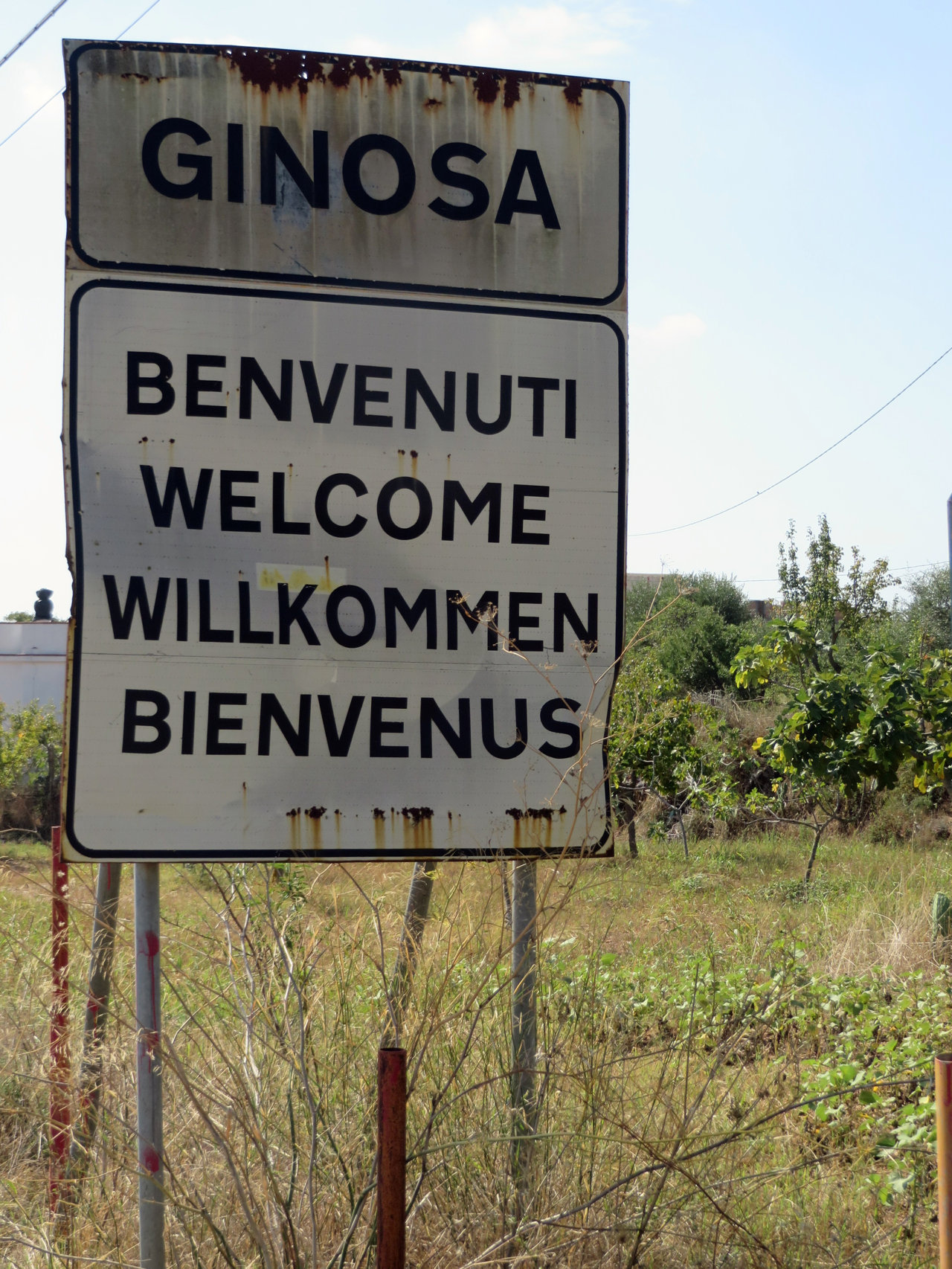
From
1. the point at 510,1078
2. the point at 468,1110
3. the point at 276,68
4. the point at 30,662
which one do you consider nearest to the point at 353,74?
the point at 276,68

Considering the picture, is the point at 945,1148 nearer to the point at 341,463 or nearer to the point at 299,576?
the point at 299,576

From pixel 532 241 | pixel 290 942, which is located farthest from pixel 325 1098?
pixel 532 241

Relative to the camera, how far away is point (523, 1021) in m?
2.16

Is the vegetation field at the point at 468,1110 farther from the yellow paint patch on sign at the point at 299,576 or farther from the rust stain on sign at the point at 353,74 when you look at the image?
the rust stain on sign at the point at 353,74

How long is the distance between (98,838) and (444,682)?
762mm

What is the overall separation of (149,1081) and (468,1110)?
35.5 inches

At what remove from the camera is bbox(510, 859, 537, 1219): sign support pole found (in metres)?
2.13

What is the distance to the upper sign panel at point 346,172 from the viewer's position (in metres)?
2.09

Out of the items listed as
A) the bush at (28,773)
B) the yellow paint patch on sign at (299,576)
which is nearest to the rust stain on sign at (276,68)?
the yellow paint patch on sign at (299,576)

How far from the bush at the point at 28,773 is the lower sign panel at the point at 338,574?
1810cm

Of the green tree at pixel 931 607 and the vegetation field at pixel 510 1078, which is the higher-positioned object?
the green tree at pixel 931 607

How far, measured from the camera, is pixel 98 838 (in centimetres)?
196

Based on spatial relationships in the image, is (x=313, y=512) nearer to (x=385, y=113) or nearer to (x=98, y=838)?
(x=98, y=838)

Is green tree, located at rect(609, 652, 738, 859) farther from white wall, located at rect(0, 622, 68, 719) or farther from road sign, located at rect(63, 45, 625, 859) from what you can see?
white wall, located at rect(0, 622, 68, 719)
